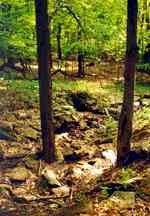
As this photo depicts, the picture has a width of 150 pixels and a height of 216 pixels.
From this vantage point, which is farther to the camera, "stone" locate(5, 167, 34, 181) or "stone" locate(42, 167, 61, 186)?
"stone" locate(5, 167, 34, 181)

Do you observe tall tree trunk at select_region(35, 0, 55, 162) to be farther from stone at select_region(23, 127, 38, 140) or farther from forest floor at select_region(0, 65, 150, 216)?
stone at select_region(23, 127, 38, 140)

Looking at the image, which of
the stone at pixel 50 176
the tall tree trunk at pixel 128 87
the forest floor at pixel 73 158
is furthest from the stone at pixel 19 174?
the tall tree trunk at pixel 128 87

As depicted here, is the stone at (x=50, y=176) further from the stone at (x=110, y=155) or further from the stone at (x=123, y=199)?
the stone at (x=123, y=199)

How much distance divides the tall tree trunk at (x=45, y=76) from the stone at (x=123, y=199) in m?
4.45

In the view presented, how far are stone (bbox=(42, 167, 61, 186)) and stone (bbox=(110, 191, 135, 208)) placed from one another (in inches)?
116

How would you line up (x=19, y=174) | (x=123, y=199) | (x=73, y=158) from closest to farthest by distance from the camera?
(x=123, y=199) → (x=19, y=174) → (x=73, y=158)

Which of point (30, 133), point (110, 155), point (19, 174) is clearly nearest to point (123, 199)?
point (19, 174)

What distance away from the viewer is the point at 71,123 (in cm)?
1622

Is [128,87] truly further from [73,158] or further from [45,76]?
[73,158]

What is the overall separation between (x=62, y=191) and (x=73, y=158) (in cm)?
256

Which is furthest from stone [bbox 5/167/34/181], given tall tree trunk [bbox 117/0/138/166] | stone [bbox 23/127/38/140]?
tall tree trunk [bbox 117/0/138/166]

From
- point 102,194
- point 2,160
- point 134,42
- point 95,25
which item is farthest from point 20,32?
point 102,194

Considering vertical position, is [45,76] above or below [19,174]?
above

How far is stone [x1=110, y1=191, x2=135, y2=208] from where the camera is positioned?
8367mm
